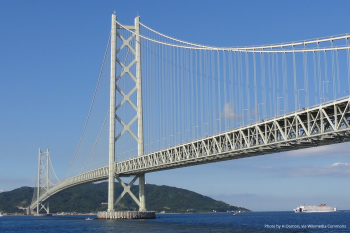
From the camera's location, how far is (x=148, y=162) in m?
60.9

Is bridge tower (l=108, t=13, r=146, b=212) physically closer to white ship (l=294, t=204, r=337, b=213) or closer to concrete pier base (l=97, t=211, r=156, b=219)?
concrete pier base (l=97, t=211, r=156, b=219)

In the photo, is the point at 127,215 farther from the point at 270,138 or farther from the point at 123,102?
the point at 270,138

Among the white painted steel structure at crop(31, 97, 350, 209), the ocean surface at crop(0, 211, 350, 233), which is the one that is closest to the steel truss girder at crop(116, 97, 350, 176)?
the white painted steel structure at crop(31, 97, 350, 209)

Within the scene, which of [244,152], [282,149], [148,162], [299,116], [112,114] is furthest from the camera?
[112,114]

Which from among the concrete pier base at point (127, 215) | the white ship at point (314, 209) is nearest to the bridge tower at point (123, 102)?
the concrete pier base at point (127, 215)

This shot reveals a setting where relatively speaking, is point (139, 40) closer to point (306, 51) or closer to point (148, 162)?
point (148, 162)

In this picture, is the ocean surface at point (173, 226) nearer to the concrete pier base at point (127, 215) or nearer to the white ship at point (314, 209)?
the concrete pier base at point (127, 215)

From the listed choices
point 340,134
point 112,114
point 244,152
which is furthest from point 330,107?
point 112,114

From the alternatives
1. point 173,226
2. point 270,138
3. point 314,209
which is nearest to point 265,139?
point 270,138

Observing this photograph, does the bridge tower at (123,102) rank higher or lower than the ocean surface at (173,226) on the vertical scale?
higher

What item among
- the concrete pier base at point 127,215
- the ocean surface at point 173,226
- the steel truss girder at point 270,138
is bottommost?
the ocean surface at point 173,226

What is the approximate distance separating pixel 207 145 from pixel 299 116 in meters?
14.3

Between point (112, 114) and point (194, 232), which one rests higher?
point (112, 114)

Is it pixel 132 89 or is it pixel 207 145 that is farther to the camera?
pixel 132 89
